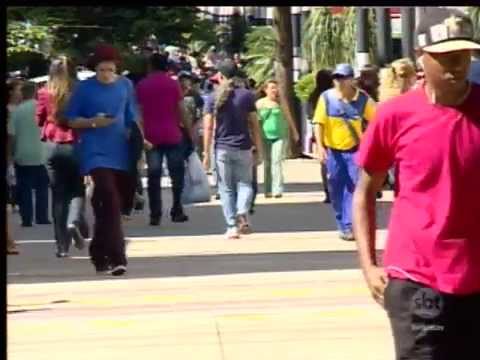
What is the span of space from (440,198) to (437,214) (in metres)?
0.05

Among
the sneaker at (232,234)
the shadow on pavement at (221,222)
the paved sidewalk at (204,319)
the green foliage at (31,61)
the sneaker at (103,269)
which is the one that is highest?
the green foliage at (31,61)

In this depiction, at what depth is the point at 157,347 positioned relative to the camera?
848 cm

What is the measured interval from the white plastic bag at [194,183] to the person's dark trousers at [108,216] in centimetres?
443

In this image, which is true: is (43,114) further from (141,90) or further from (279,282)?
(279,282)

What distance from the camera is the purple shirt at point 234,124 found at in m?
14.0

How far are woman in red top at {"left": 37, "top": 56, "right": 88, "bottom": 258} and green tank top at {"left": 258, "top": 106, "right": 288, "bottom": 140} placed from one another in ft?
18.4

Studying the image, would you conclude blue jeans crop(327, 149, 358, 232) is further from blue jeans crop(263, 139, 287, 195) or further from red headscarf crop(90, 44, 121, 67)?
blue jeans crop(263, 139, 287, 195)

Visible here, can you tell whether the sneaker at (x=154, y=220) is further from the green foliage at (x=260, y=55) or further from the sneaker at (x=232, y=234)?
the green foliage at (x=260, y=55)

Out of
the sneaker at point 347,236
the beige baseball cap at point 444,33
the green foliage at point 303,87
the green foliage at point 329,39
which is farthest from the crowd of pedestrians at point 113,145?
the green foliage at point 329,39

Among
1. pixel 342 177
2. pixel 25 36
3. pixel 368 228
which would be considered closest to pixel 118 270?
pixel 342 177

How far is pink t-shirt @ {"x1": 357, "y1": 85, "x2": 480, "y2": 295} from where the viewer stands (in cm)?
514

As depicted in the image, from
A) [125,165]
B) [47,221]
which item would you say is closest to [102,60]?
[125,165]

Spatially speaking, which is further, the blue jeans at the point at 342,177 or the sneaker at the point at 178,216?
the sneaker at the point at 178,216

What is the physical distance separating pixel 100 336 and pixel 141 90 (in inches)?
262
